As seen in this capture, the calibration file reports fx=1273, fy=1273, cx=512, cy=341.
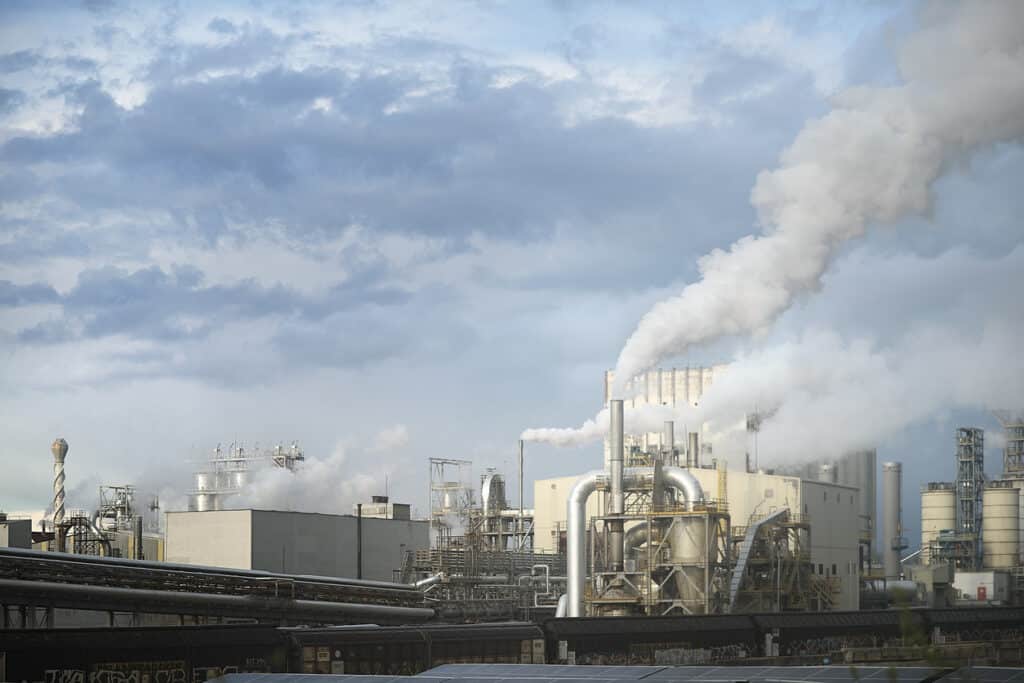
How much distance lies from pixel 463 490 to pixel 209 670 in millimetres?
39828

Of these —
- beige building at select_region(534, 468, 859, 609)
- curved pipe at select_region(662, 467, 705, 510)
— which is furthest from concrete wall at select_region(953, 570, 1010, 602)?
curved pipe at select_region(662, 467, 705, 510)

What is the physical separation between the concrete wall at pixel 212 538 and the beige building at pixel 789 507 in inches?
602

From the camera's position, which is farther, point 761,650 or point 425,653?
point 761,650

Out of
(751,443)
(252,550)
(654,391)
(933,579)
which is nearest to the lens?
(252,550)

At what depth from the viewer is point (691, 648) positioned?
35750 mm

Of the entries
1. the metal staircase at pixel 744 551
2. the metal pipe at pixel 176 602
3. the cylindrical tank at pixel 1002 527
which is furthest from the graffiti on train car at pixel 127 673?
the cylindrical tank at pixel 1002 527

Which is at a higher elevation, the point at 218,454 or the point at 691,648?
A: the point at 218,454

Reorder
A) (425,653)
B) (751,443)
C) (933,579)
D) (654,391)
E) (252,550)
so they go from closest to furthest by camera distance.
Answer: (425,653), (252,550), (751,443), (933,579), (654,391)

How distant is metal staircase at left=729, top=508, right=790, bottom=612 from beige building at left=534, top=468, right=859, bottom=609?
1628mm

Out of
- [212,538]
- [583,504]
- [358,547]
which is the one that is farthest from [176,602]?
[583,504]

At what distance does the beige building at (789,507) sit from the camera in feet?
183

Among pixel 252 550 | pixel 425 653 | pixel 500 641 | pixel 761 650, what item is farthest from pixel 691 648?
pixel 252 550

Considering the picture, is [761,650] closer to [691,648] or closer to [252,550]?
[691,648]

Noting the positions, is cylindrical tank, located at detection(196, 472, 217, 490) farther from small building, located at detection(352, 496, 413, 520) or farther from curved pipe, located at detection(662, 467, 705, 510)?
curved pipe, located at detection(662, 467, 705, 510)
